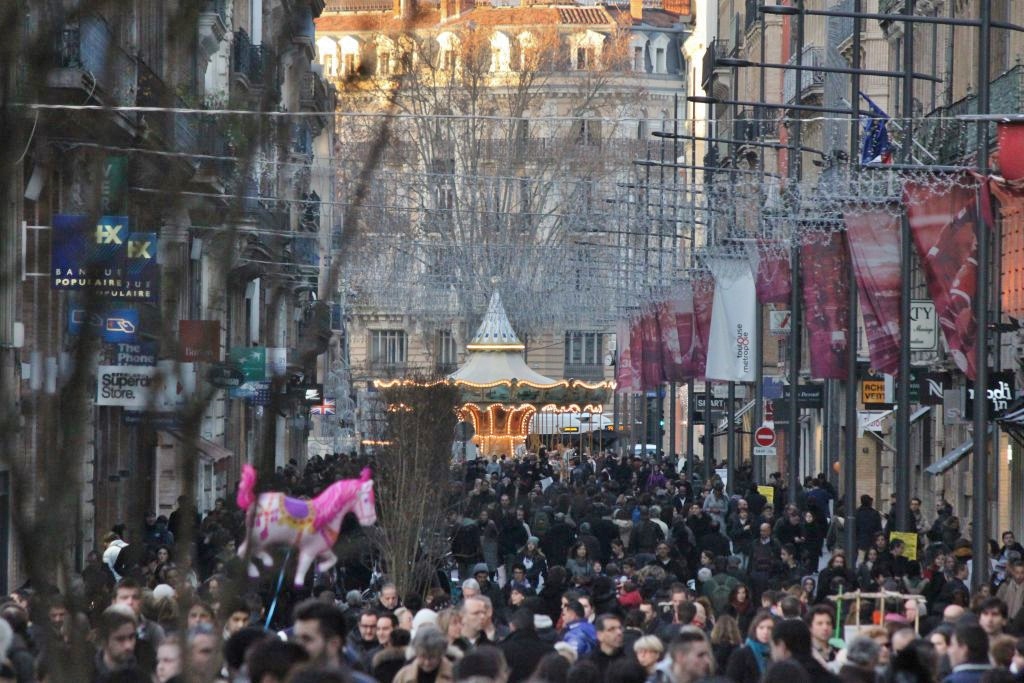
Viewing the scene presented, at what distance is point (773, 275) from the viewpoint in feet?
118

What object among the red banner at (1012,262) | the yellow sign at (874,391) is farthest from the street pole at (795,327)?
the red banner at (1012,262)

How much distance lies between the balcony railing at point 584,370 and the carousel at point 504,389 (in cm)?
3072

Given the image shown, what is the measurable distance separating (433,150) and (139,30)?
7001 centimetres

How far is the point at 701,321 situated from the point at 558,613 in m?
24.4

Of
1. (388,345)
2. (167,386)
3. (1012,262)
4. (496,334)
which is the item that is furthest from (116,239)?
(388,345)

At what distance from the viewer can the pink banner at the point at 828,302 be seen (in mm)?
30375

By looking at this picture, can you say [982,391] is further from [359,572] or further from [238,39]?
[238,39]

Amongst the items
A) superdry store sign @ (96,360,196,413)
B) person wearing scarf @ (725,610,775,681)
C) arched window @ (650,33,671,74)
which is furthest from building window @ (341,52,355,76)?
arched window @ (650,33,671,74)

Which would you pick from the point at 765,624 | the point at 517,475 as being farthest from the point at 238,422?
the point at 765,624

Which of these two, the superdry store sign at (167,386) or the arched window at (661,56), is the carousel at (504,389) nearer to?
the arched window at (661,56)

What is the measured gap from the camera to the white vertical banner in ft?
128

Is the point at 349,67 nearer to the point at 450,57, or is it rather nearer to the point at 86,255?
the point at 86,255

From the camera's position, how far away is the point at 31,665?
34.0ft

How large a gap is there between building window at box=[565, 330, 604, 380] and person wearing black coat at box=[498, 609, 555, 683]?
94.9m
